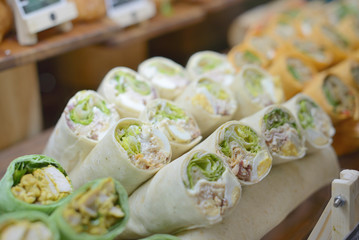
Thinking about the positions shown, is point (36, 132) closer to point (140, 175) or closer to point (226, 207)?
point (140, 175)

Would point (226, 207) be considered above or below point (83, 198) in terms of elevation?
below

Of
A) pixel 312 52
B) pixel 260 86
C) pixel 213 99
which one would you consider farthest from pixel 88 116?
pixel 312 52

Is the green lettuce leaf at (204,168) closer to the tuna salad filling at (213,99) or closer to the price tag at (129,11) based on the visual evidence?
the tuna salad filling at (213,99)

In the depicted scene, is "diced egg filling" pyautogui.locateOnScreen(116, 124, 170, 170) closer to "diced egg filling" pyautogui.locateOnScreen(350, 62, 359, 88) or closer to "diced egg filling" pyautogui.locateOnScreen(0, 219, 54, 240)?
"diced egg filling" pyautogui.locateOnScreen(0, 219, 54, 240)

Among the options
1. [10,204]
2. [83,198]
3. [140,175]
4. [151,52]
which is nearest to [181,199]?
[140,175]

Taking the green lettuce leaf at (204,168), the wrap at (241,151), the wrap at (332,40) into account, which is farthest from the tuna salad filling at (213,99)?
the wrap at (332,40)

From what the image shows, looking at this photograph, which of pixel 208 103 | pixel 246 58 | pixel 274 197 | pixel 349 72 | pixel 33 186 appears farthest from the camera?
pixel 246 58

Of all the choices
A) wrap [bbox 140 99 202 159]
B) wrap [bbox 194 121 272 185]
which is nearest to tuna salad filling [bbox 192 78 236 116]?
wrap [bbox 140 99 202 159]

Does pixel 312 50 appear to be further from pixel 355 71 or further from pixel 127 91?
pixel 127 91
